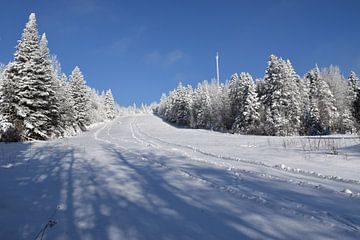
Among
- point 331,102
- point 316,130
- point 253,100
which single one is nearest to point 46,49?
point 253,100

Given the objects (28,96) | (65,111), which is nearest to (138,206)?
(28,96)

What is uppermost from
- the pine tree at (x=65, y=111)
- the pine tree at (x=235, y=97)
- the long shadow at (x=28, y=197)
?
the pine tree at (x=235, y=97)

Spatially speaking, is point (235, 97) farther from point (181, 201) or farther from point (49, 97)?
point (181, 201)

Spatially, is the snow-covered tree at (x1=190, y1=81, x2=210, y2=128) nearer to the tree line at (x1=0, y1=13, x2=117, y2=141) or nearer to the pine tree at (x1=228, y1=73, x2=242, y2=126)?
the pine tree at (x1=228, y1=73, x2=242, y2=126)

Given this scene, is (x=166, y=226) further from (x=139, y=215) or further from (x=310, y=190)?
(x=310, y=190)

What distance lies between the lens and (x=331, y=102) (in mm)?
57531

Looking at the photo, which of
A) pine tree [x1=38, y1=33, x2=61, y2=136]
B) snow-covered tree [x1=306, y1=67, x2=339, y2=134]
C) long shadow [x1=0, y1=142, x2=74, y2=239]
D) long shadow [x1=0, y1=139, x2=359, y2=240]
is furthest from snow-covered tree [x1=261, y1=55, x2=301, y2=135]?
long shadow [x1=0, y1=142, x2=74, y2=239]

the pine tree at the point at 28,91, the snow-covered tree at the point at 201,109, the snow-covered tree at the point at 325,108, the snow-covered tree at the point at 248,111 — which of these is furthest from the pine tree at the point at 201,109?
the pine tree at the point at 28,91

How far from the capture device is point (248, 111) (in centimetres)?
5212

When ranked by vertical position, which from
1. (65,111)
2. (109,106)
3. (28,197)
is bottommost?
(28,197)

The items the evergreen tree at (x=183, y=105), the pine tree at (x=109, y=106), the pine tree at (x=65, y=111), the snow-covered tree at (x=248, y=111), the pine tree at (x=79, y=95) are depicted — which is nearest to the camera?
the pine tree at (x=65, y=111)

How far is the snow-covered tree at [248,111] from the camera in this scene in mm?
51969

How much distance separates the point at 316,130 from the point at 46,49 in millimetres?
40272

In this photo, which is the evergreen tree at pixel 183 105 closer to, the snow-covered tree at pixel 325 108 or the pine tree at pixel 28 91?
the snow-covered tree at pixel 325 108
